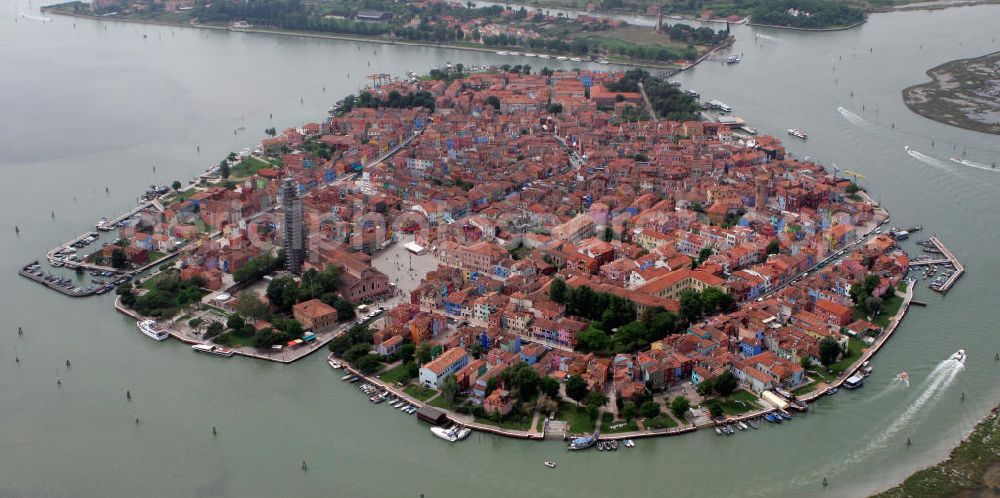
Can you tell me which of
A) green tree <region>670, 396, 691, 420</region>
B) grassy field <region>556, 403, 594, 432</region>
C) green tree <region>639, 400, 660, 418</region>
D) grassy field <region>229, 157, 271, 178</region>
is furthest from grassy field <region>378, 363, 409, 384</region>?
grassy field <region>229, 157, 271, 178</region>

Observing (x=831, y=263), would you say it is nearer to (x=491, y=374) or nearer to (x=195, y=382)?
(x=491, y=374)

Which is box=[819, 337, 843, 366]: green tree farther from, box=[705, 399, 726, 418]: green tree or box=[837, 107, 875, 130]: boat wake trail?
box=[837, 107, 875, 130]: boat wake trail

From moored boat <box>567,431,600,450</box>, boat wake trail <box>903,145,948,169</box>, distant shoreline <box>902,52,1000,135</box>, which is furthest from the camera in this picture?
distant shoreline <box>902,52,1000,135</box>

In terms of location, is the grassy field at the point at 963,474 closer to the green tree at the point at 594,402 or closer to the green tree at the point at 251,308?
the green tree at the point at 594,402

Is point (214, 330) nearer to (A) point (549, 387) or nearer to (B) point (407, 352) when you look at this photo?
(B) point (407, 352)

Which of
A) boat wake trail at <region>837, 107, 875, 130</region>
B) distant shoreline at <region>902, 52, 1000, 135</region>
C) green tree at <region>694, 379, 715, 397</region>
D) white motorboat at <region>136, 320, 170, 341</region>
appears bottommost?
white motorboat at <region>136, 320, 170, 341</region>

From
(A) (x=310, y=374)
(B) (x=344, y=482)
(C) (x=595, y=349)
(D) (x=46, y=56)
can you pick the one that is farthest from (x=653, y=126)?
(D) (x=46, y=56)

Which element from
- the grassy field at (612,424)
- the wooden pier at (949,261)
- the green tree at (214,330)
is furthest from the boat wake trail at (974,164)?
the green tree at (214,330)
